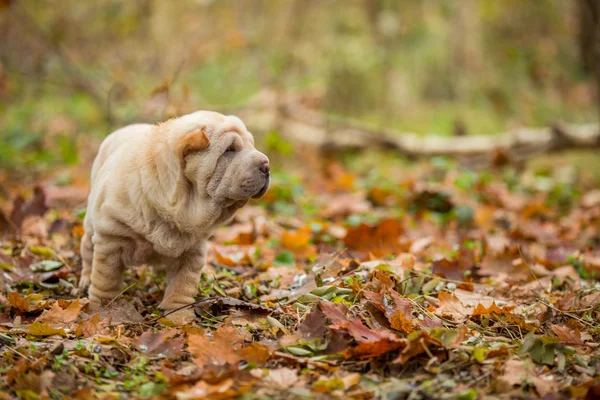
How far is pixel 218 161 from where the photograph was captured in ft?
9.75

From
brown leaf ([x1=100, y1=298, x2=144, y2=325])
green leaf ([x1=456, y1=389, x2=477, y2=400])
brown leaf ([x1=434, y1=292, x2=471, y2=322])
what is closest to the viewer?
green leaf ([x1=456, y1=389, x2=477, y2=400])

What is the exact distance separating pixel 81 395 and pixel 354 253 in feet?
7.75

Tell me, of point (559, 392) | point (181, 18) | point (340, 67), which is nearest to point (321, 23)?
point (340, 67)

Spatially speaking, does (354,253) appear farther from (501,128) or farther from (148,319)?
(501,128)

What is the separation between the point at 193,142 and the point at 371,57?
8.64 m

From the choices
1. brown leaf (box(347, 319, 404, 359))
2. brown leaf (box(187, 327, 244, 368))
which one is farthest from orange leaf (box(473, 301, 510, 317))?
brown leaf (box(187, 327, 244, 368))

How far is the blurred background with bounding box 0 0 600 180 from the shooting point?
1014 centimetres

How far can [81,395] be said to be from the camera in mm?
2264

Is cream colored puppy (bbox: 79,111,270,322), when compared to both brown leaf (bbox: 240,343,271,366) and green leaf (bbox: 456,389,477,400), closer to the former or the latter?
brown leaf (bbox: 240,343,271,366)

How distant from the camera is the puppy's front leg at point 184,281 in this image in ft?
10.6

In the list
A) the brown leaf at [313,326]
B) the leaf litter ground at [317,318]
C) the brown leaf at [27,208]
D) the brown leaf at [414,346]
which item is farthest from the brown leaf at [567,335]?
the brown leaf at [27,208]

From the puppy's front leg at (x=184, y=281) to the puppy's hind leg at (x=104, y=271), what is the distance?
11.0 inches

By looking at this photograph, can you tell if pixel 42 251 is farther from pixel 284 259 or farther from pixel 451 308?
pixel 451 308

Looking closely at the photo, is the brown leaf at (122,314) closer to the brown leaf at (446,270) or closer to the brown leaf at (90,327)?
the brown leaf at (90,327)
